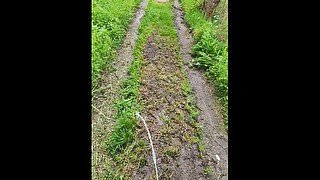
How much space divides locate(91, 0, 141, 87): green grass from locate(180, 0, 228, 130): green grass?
1632 mm

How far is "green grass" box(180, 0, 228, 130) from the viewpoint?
5.85 m

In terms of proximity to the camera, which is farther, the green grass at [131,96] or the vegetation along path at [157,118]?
the green grass at [131,96]

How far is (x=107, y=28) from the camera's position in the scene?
25.1 feet

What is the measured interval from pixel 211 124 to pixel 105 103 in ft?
5.06

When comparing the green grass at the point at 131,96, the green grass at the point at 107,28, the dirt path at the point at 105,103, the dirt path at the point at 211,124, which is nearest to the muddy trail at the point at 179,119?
the dirt path at the point at 211,124

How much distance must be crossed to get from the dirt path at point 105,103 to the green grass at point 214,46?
4.57 feet

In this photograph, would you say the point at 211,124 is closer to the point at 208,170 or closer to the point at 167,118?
the point at 167,118

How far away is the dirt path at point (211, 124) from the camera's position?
4.13m

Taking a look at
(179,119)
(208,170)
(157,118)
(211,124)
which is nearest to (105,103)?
(157,118)

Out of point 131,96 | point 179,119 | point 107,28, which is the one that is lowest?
point 107,28

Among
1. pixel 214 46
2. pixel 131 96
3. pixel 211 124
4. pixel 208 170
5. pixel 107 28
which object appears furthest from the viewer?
pixel 107 28

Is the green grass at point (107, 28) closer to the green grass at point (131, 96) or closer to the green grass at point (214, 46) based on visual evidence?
the green grass at point (131, 96)
